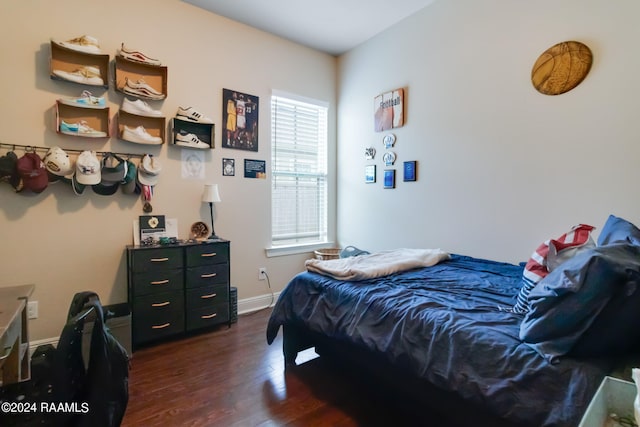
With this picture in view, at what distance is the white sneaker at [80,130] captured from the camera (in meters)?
2.32

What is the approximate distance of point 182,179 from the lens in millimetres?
2947

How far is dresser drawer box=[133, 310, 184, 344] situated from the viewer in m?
2.44

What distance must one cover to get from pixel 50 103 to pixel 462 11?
331cm

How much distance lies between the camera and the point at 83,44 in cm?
235

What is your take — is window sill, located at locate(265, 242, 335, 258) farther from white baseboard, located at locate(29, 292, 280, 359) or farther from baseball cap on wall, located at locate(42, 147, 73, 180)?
baseball cap on wall, located at locate(42, 147, 73, 180)

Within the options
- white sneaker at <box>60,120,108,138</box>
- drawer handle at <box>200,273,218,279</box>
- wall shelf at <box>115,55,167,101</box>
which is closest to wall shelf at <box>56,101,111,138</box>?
white sneaker at <box>60,120,108,138</box>

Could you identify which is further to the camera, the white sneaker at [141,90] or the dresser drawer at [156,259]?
the white sneaker at [141,90]

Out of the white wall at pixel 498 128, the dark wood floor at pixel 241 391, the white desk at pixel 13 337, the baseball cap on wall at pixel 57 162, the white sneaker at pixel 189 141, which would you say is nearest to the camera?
the white desk at pixel 13 337

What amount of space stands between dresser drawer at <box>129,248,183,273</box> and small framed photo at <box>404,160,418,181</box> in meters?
2.18

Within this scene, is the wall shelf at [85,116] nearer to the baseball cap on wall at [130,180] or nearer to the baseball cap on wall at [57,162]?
the baseball cap on wall at [57,162]

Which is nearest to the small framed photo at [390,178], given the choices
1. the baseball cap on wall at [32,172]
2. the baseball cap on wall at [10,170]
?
the baseball cap on wall at [32,172]

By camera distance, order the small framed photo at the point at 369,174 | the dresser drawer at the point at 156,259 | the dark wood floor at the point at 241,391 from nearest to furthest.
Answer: the dark wood floor at the point at 241,391 < the dresser drawer at the point at 156,259 < the small framed photo at the point at 369,174

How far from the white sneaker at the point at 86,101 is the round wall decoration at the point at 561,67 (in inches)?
126

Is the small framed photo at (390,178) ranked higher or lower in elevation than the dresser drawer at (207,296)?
higher
